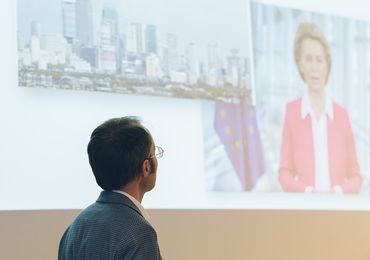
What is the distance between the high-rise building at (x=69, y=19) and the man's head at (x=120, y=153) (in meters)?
0.98

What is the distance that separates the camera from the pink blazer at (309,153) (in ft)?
9.87

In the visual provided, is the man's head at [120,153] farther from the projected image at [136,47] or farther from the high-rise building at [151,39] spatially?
A: the high-rise building at [151,39]

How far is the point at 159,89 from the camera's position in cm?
262

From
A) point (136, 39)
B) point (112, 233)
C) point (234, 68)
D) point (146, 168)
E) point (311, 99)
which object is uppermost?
point (136, 39)

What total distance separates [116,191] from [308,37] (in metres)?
1.81

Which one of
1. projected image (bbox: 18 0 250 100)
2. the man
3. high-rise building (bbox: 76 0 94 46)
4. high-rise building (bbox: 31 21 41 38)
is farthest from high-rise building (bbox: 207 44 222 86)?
the man

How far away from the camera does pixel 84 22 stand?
2.47m

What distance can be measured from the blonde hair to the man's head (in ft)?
5.49

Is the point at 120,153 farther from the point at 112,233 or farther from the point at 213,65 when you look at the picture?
the point at 213,65

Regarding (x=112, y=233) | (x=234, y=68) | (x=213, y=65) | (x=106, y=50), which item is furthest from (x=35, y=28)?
(x=112, y=233)

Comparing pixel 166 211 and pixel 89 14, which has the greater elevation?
pixel 89 14

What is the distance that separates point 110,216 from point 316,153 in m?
1.76

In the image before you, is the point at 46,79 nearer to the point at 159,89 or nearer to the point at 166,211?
the point at 159,89

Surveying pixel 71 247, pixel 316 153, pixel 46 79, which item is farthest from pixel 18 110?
pixel 316 153
